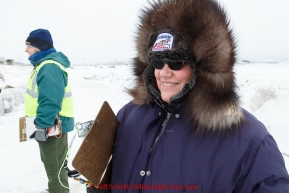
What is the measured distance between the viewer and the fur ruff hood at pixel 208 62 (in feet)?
3.92

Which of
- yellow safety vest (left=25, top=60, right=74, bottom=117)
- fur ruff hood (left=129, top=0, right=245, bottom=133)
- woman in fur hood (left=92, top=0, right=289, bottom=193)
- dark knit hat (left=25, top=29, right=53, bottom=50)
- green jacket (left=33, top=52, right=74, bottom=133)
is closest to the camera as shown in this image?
woman in fur hood (left=92, top=0, right=289, bottom=193)

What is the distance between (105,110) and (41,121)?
1.34 metres

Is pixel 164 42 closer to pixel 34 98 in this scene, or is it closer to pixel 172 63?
pixel 172 63

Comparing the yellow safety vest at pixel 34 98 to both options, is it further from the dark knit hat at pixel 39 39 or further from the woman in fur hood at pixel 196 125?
the woman in fur hood at pixel 196 125

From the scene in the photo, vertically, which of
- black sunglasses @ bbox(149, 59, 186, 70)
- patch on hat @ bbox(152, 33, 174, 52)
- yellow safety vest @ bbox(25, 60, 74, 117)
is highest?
patch on hat @ bbox(152, 33, 174, 52)

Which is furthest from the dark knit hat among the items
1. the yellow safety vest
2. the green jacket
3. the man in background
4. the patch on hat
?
the patch on hat

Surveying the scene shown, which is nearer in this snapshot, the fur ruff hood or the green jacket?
the fur ruff hood

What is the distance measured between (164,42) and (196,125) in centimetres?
53

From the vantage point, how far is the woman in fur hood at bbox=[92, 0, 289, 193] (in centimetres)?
109

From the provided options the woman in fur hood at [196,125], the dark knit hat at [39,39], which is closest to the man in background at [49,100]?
the dark knit hat at [39,39]

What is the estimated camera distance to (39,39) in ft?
9.05

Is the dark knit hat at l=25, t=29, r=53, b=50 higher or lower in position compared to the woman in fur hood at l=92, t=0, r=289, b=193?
higher

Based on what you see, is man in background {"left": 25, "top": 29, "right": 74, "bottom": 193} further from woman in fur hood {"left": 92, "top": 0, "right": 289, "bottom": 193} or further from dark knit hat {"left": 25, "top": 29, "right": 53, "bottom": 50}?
woman in fur hood {"left": 92, "top": 0, "right": 289, "bottom": 193}

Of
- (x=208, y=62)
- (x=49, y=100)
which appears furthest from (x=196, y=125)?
(x=49, y=100)
